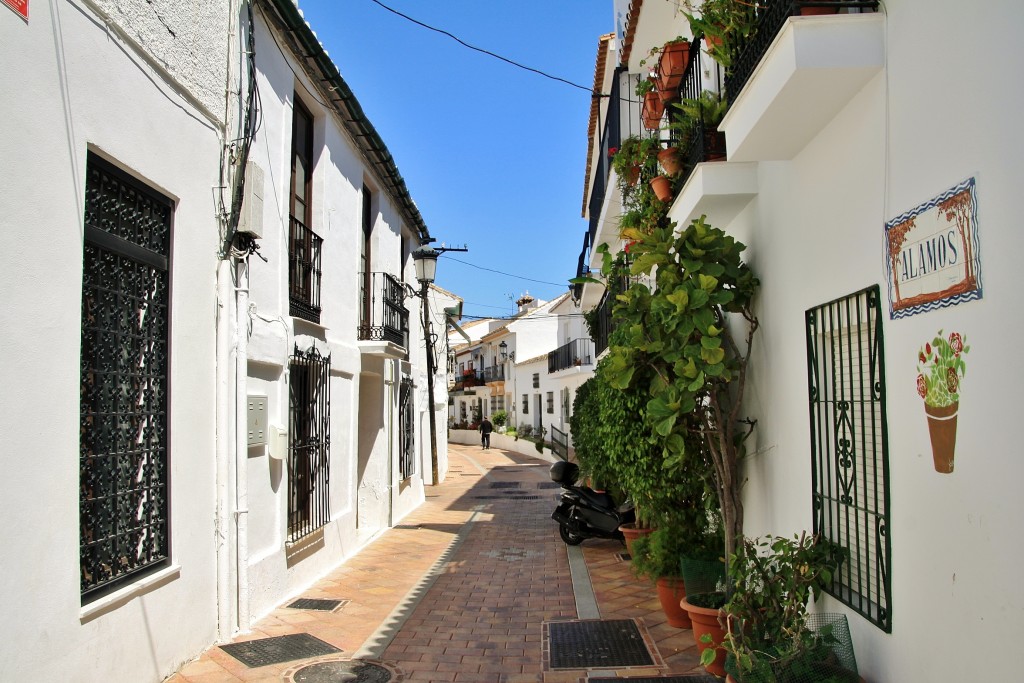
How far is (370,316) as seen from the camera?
1238 centimetres

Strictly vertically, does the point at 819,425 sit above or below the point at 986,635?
above

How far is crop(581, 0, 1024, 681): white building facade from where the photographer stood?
2875 mm

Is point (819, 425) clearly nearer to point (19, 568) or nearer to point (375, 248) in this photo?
point (19, 568)

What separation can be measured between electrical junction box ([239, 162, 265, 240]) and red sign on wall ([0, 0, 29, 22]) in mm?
2671

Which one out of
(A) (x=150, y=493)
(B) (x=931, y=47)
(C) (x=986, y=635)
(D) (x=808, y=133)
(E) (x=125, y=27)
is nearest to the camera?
(C) (x=986, y=635)

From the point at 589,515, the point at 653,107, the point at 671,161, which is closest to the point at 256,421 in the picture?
the point at 671,161

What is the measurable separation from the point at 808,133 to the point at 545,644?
4.58 m

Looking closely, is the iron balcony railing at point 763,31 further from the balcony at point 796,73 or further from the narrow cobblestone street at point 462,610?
the narrow cobblestone street at point 462,610

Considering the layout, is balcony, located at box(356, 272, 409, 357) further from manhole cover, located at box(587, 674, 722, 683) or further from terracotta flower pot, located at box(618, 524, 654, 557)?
manhole cover, located at box(587, 674, 722, 683)

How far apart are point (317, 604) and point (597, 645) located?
3.11 m

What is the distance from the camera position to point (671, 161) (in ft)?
22.4

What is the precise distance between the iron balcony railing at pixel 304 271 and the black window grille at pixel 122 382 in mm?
2876

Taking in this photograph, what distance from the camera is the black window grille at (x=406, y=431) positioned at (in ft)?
48.8

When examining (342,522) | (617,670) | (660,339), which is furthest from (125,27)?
(342,522)
